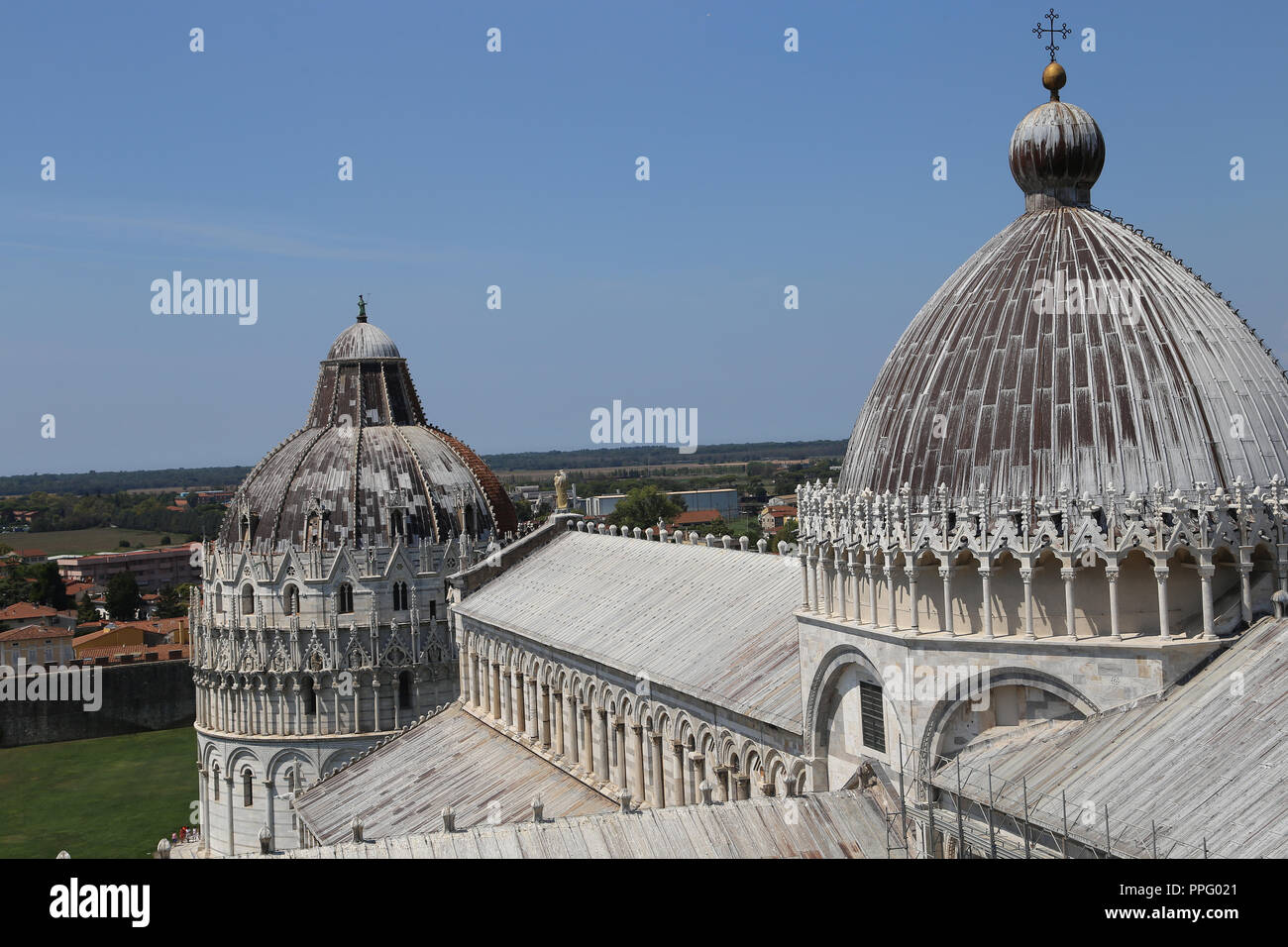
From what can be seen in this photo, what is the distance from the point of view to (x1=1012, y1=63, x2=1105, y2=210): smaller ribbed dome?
30.2 metres

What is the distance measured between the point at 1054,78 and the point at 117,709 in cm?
12279

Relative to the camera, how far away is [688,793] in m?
42.7

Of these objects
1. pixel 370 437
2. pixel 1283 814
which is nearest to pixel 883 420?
pixel 1283 814

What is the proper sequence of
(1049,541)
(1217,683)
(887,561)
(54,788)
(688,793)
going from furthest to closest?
1. (54,788)
2. (688,793)
3. (887,561)
4. (1049,541)
5. (1217,683)

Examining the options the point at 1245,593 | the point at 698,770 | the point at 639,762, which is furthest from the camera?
the point at 639,762

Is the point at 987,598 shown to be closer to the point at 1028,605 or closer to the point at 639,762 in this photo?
the point at 1028,605

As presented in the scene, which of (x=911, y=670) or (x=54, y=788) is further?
(x=54, y=788)

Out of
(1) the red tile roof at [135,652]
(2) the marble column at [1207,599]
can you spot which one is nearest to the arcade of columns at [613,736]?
(2) the marble column at [1207,599]

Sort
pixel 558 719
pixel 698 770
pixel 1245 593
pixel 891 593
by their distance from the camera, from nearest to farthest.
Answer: pixel 1245 593, pixel 891 593, pixel 698 770, pixel 558 719

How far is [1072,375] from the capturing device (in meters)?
26.7

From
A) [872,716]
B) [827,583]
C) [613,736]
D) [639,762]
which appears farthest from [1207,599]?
[613,736]
